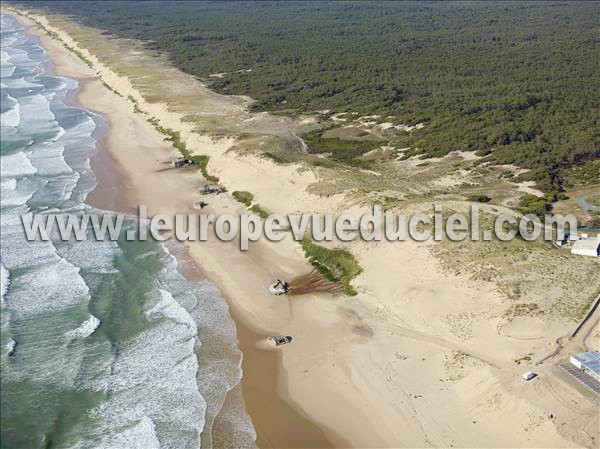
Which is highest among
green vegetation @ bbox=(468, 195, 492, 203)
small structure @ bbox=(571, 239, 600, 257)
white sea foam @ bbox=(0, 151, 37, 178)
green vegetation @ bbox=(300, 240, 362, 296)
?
small structure @ bbox=(571, 239, 600, 257)

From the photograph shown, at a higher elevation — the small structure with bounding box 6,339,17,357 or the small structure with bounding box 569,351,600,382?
the small structure with bounding box 569,351,600,382

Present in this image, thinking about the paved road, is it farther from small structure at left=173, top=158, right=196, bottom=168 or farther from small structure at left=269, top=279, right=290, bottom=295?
small structure at left=173, top=158, right=196, bottom=168

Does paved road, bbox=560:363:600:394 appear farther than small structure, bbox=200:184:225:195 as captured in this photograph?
No

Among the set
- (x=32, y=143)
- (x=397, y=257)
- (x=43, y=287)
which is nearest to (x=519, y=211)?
(x=397, y=257)

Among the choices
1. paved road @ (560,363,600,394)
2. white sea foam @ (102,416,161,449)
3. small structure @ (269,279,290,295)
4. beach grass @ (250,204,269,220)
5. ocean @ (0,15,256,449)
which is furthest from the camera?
beach grass @ (250,204,269,220)

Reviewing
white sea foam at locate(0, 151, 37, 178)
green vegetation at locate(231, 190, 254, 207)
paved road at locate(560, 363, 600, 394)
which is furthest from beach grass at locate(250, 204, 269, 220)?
paved road at locate(560, 363, 600, 394)

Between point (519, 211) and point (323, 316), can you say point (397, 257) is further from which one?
point (519, 211)

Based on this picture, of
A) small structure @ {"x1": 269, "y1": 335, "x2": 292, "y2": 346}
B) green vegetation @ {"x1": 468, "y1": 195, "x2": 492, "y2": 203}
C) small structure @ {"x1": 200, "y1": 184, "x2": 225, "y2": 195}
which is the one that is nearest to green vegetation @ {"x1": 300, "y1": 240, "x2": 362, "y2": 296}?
small structure @ {"x1": 269, "y1": 335, "x2": 292, "y2": 346}

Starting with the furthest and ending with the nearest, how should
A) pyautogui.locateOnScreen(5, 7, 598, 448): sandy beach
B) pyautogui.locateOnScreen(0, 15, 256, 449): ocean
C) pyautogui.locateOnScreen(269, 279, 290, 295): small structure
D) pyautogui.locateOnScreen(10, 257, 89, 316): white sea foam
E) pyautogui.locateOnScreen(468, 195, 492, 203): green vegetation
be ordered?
pyautogui.locateOnScreen(468, 195, 492, 203): green vegetation → pyautogui.locateOnScreen(269, 279, 290, 295): small structure → pyautogui.locateOnScreen(10, 257, 89, 316): white sea foam → pyautogui.locateOnScreen(0, 15, 256, 449): ocean → pyautogui.locateOnScreen(5, 7, 598, 448): sandy beach
